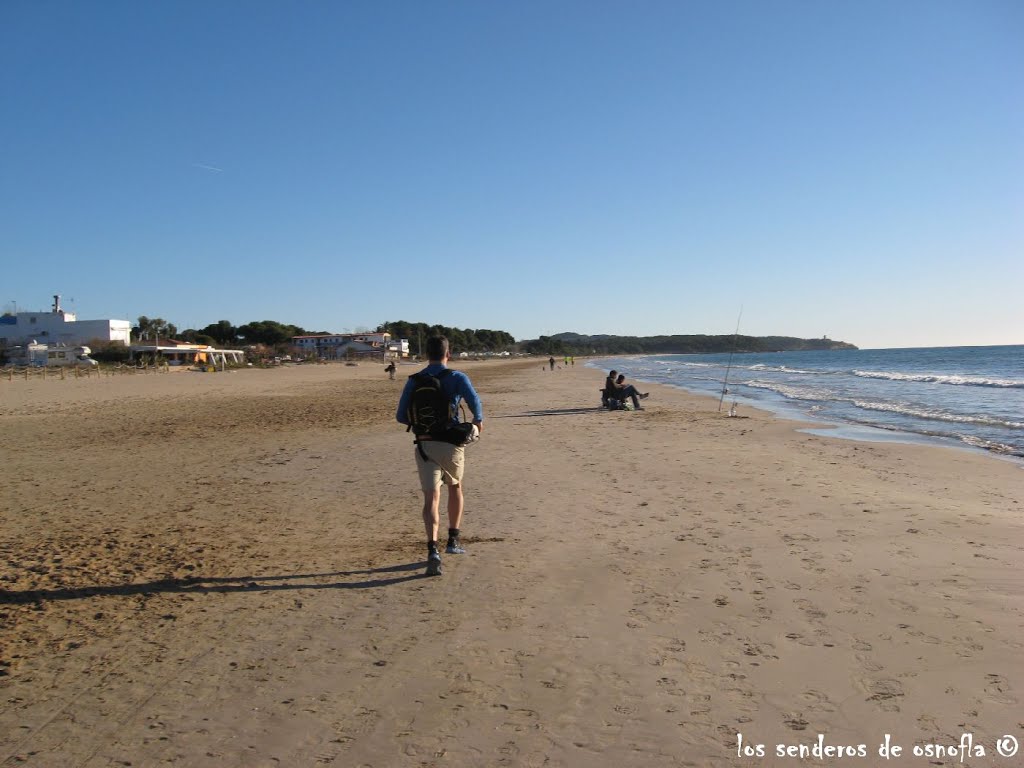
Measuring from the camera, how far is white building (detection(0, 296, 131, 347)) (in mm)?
79000

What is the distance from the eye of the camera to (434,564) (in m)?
5.00

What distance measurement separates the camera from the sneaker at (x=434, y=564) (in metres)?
4.99

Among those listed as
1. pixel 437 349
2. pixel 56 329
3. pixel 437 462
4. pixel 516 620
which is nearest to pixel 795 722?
pixel 516 620

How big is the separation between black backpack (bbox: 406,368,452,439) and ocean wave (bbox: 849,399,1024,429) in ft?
50.1

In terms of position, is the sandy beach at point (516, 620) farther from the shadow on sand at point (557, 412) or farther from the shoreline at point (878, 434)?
the shadow on sand at point (557, 412)

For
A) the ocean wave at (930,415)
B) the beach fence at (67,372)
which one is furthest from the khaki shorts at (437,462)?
the beach fence at (67,372)

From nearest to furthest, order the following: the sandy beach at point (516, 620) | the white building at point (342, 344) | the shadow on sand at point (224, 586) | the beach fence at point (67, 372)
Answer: the sandy beach at point (516, 620), the shadow on sand at point (224, 586), the beach fence at point (67, 372), the white building at point (342, 344)

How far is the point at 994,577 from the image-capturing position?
4738mm

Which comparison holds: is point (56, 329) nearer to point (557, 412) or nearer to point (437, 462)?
point (557, 412)

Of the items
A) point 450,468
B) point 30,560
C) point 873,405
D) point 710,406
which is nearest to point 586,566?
point 450,468

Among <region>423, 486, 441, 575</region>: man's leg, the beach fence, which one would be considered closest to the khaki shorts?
<region>423, 486, 441, 575</region>: man's leg

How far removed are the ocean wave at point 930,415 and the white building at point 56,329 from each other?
3184 inches

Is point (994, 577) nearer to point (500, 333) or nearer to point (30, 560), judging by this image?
point (30, 560)

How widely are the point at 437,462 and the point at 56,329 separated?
91214mm
